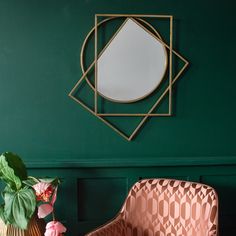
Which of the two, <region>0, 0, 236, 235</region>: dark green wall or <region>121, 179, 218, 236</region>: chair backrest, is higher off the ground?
<region>0, 0, 236, 235</region>: dark green wall

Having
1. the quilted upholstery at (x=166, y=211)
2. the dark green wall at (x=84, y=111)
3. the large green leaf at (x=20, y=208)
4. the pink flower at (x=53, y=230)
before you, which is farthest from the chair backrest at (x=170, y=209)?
the large green leaf at (x=20, y=208)

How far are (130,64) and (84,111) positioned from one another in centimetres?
38

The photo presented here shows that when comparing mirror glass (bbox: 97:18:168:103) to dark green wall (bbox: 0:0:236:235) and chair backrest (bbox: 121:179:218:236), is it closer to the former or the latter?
dark green wall (bbox: 0:0:236:235)

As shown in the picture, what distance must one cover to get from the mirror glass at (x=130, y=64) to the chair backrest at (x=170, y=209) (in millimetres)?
525

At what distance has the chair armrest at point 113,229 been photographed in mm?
1377

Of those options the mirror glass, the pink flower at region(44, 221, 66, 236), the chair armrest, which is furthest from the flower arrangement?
the mirror glass

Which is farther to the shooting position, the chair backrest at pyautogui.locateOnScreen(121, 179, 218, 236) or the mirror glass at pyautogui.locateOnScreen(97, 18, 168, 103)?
the mirror glass at pyautogui.locateOnScreen(97, 18, 168, 103)

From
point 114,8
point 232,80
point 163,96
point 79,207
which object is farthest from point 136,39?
point 79,207

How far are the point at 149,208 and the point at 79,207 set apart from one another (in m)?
0.45

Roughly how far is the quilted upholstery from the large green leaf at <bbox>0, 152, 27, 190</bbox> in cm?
44

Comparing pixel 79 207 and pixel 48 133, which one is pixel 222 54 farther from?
pixel 79 207

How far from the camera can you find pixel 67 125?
1.67 metres

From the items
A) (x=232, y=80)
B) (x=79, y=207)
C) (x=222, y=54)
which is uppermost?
(x=222, y=54)

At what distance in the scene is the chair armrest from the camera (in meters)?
1.38
